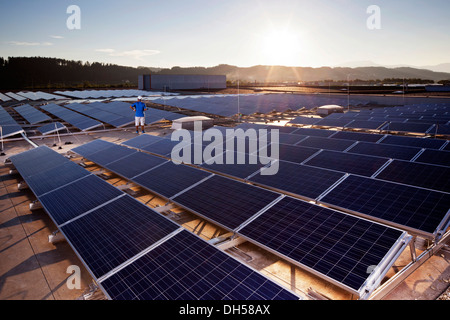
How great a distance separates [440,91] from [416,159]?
61.5m

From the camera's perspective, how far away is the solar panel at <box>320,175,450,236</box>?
6.74m

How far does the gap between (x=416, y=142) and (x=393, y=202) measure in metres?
10.0

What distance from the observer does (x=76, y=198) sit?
358 inches

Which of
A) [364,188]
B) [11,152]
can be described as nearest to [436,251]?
[364,188]

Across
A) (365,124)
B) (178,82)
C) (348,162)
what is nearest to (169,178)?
(348,162)

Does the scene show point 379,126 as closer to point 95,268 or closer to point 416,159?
point 416,159

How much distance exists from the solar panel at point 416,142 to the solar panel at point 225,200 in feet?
37.1

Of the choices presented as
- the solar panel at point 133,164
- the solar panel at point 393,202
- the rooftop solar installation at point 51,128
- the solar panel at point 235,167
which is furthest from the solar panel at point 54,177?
the rooftop solar installation at point 51,128

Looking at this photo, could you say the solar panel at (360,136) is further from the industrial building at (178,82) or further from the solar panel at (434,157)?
the industrial building at (178,82)

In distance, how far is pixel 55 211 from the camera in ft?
27.7

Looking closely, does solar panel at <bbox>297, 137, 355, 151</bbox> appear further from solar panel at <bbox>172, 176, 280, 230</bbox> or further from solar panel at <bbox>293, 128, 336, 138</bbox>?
solar panel at <bbox>172, 176, 280, 230</bbox>

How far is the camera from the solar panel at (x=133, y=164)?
11570 millimetres

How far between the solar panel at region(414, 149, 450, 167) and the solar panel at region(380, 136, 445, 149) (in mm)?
2847

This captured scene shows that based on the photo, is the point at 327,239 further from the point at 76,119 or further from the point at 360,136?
the point at 76,119
